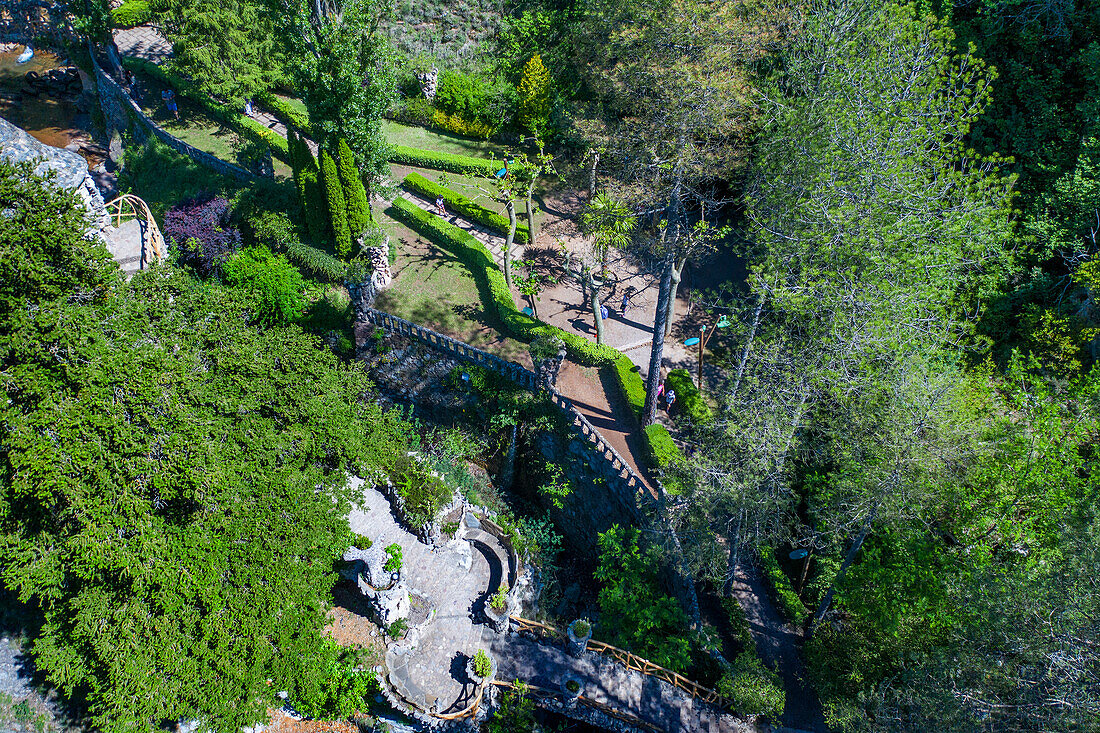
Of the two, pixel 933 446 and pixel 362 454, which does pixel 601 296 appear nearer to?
pixel 362 454

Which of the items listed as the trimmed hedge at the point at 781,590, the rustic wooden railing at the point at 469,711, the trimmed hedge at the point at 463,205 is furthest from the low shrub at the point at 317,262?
the trimmed hedge at the point at 781,590

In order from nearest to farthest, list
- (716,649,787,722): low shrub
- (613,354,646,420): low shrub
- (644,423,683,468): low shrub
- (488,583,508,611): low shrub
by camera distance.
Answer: (716,649,787,722): low shrub, (488,583,508,611): low shrub, (644,423,683,468): low shrub, (613,354,646,420): low shrub

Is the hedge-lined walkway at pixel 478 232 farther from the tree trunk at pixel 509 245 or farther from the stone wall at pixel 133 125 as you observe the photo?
the stone wall at pixel 133 125

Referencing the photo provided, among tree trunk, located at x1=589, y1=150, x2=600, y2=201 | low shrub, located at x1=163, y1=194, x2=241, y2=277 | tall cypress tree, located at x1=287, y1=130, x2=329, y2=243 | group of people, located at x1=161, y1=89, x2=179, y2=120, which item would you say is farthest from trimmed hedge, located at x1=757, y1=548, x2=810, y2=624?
group of people, located at x1=161, y1=89, x2=179, y2=120

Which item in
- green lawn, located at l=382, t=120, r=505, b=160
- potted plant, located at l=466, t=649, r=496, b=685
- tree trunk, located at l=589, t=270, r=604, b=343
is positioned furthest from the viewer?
green lawn, located at l=382, t=120, r=505, b=160

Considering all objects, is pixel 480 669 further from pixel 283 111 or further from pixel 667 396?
pixel 283 111

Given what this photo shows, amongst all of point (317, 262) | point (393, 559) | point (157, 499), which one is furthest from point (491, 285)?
point (157, 499)

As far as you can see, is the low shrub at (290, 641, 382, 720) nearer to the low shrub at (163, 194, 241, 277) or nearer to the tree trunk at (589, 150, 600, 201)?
the low shrub at (163, 194, 241, 277)
